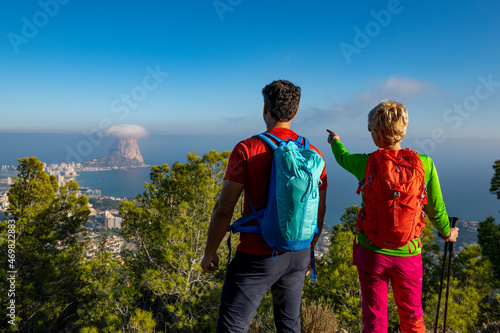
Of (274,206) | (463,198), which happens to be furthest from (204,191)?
(463,198)

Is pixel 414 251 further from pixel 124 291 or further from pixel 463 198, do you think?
pixel 463 198

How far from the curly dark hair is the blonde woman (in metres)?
0.54

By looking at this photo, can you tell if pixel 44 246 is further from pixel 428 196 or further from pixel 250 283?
pixel 428 196

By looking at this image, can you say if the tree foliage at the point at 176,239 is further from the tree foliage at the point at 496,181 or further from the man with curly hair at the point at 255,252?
the tree foliage at the point at 496,181

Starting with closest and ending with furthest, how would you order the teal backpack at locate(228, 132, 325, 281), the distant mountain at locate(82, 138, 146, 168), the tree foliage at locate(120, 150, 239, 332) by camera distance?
the teal backpack at locate(228, 132, 325, 281) < the tree foliage at locate(120, 150, 239, 332) < the distant mountain at locate(82, 138, 146, 168)

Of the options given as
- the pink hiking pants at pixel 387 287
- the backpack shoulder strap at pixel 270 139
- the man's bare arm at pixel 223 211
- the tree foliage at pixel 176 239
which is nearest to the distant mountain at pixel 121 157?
the tree foliage at pixel 176 239

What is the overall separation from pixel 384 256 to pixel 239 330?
978 millimetres

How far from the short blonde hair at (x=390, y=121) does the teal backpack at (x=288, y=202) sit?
0.52 m

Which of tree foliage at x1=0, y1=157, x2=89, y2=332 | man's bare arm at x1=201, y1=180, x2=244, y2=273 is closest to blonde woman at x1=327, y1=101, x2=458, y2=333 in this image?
man's bare arm at x1=201, y1=180, x2=244, y2=273

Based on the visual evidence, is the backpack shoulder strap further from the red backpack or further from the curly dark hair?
the red backpack

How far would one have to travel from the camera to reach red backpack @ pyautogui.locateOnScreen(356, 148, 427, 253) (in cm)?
153

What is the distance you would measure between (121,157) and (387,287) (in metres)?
144

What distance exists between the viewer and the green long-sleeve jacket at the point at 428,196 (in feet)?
5.32

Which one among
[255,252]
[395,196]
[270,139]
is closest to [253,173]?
[270,139]
